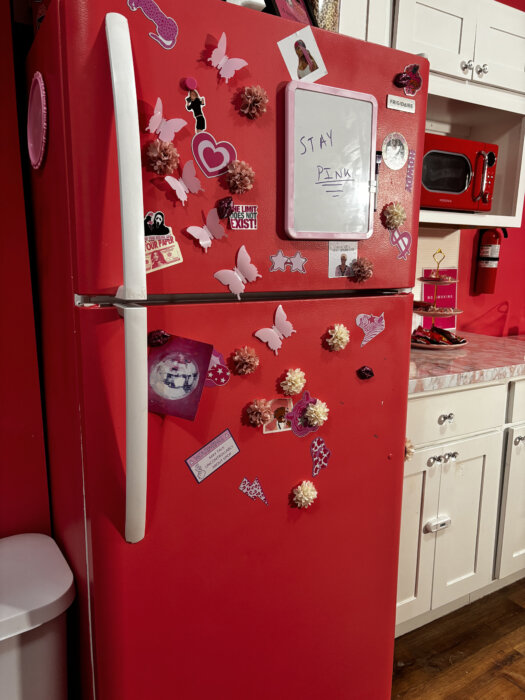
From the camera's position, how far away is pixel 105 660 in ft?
3.00

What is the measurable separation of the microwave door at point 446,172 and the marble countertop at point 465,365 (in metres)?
0.60

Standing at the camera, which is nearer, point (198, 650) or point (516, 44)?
point (198, 650)

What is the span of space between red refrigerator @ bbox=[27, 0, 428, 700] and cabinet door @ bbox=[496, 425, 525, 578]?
89 cm

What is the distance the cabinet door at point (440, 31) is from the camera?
62.2 inches

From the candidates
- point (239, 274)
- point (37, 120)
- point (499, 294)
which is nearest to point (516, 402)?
point (499, 294)

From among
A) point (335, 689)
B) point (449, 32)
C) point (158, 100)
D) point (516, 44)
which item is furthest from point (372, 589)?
point (516, 44)

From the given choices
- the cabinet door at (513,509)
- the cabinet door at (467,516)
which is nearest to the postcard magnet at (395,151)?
the cabinet door at (467,516)

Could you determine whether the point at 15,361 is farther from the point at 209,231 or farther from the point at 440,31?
the point at 440,31

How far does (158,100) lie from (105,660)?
3.14 feet

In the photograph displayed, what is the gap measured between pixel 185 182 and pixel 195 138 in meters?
0.07

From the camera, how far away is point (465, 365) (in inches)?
67.8

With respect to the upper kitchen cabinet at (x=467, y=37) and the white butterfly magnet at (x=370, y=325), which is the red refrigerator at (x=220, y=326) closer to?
the white butterfly magnet at (x=370, y=325)

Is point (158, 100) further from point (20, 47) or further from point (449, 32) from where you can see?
point (449, 32)

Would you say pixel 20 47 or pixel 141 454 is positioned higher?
pixel 20 47
